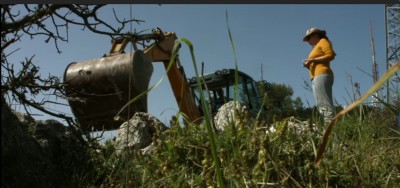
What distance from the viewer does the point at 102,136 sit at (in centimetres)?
368

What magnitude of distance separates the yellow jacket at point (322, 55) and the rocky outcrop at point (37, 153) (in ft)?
9.95

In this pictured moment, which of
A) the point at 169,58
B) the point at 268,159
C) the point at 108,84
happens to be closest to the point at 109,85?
the point at 108,84

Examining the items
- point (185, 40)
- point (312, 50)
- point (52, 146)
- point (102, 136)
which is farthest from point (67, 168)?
point (312, 50)

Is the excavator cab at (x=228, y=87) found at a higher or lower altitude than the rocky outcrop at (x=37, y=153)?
higher

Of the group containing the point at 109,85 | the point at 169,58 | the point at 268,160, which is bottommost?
the point at 268,160

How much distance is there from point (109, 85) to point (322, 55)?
254 centimetres

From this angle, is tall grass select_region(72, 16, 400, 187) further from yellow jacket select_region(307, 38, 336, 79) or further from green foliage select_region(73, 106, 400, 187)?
yellow jacket select_region(307, 38, 336, 79)

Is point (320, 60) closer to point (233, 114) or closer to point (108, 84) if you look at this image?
point (108, 84)

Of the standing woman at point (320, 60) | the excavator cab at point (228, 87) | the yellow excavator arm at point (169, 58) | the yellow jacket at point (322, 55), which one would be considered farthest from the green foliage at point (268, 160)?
the excavator cab at point (228, 87)

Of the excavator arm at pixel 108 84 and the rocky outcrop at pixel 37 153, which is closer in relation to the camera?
the rocky outcrop at pixel 37 153

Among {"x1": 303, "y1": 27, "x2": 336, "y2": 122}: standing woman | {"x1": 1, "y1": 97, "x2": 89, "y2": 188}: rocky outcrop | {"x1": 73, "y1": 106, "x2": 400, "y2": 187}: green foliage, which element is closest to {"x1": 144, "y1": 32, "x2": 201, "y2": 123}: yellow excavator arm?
{"x1": 303, "y1": 27, "x2": 336, "y2": 122}: standing woman

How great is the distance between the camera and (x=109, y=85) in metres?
5.80

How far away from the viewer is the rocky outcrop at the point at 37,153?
2.32 m

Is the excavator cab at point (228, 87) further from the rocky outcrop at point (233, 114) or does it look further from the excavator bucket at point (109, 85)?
the rocky outcrop at point (233, 114)
